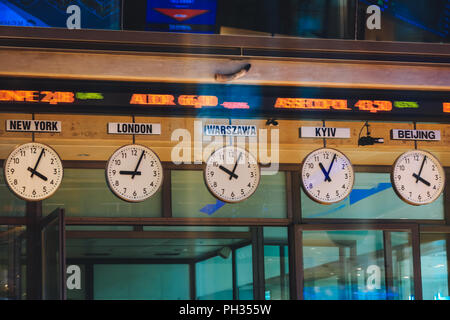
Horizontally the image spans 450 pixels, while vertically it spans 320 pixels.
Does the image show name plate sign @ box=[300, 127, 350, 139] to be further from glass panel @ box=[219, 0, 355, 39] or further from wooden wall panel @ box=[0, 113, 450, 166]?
glass panel @ box=[219, 0, 355, 39]

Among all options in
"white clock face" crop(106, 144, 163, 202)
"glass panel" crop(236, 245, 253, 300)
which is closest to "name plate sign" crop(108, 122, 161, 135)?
"white clock face" crop(106, 144, 163, 202)

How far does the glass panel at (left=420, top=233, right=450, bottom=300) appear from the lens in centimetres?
920

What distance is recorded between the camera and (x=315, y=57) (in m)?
6.20

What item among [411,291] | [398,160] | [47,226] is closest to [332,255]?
[411,291]

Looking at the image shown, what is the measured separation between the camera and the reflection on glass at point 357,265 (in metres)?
8.73

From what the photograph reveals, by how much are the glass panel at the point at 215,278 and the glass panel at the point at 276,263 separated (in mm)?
2067

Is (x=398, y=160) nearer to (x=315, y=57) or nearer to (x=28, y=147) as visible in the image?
(x=315, y=57)

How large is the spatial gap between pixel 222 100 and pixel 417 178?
218 cm

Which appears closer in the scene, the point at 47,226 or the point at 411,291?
the point at 47,226

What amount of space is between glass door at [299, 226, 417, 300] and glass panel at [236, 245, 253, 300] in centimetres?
147

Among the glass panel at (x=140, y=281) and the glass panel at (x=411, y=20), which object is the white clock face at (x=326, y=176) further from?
the glass panel at (x=140, y=281)

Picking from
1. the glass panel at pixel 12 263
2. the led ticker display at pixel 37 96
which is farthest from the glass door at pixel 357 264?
the led ticker display at pixel 37 96

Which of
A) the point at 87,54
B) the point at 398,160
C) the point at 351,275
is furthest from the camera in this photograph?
the point at 351,275

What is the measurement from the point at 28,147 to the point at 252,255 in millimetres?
4063
